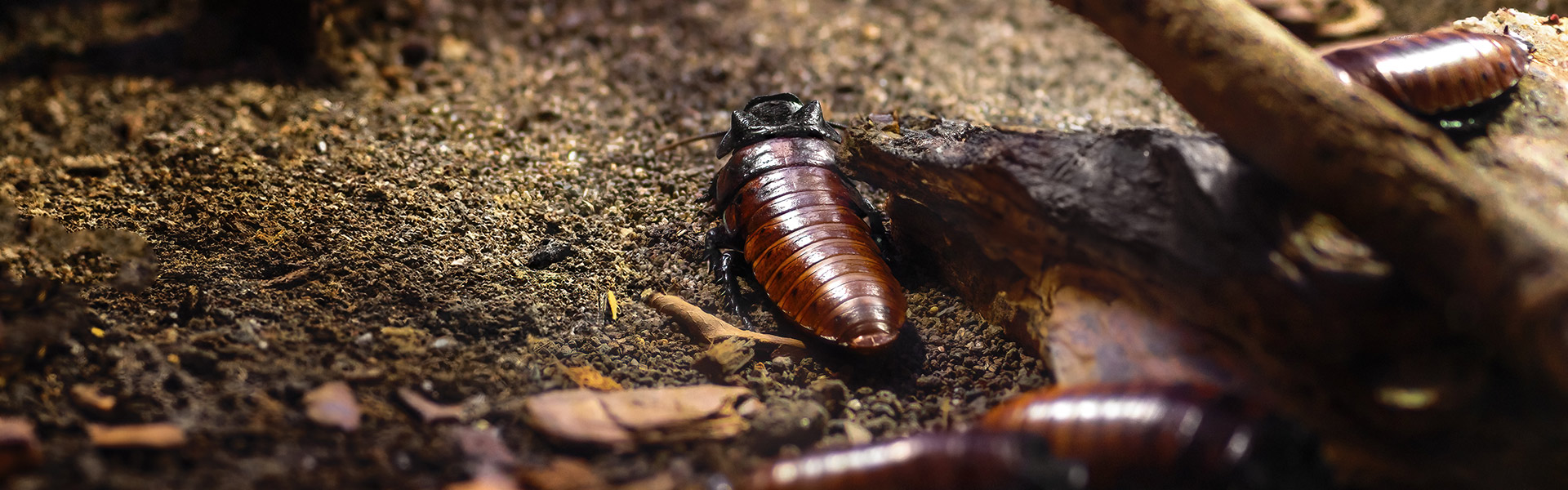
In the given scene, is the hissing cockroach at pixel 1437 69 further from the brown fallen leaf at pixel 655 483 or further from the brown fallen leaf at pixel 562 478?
the brown fallen leaf at pixel 562 478

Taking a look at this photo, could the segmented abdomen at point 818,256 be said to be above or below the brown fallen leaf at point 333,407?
below

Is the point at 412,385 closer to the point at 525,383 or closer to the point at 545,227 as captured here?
the point at 525,383

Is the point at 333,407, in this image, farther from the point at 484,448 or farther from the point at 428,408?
the point at 484,448

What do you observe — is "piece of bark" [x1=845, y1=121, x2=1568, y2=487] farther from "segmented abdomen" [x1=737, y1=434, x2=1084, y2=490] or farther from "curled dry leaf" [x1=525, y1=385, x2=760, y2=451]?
"curled dry leaf" [x1=525, y1=385, x2=760, y2=451]

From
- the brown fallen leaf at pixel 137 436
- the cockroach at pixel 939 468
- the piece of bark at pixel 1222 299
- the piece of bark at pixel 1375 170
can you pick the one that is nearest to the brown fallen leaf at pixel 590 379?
the cockroach at pixel 939 468

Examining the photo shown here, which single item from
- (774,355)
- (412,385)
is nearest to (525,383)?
(412,385)

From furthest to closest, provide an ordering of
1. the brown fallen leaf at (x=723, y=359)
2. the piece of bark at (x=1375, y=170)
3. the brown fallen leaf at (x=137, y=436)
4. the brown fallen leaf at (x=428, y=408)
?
the brown fallen leaf at (x=723, y=359) → the brown fallen leaf at (x=428, y=408) → the brown fallen leaf at (x=137, y=436) → the piece of bark at (x=1375, y=170)
